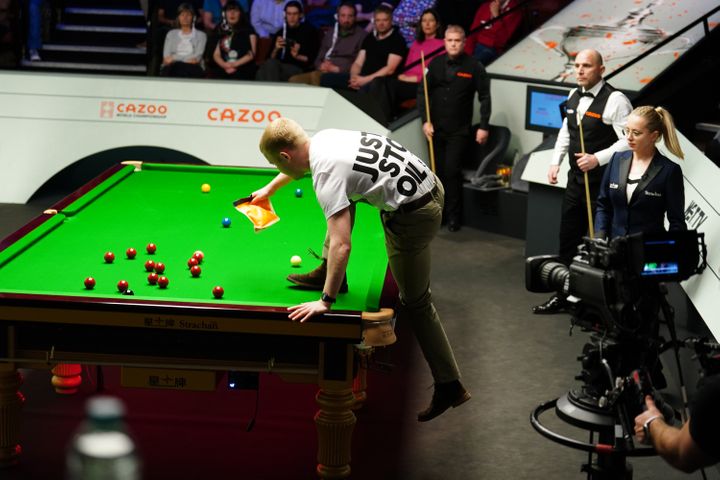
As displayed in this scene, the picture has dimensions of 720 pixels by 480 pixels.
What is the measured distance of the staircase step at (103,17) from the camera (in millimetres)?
12250

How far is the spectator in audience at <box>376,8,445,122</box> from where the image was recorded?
9742 millimetres

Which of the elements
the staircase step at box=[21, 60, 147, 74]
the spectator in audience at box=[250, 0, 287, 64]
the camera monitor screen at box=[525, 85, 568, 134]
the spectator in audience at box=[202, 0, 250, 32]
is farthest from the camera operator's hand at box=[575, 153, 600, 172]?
the staircase step at box=[21, 60, 147, 74]

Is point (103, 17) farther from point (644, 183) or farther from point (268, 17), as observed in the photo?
Answer: point (644, 183)

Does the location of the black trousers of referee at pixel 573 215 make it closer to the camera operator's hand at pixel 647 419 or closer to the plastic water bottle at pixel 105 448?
the camera operator's hand at pixel 647 419

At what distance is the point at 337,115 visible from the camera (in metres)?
9.43

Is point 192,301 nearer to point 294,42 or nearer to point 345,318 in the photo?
point 345,318

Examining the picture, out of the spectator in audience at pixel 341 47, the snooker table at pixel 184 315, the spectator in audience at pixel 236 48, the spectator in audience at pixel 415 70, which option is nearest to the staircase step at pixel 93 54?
the spectator in audience at pixel 236 48

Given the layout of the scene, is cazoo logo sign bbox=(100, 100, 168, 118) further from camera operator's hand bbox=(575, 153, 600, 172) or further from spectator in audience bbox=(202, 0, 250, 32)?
camera operator's hand bbox=(575, 153, 600, 172)

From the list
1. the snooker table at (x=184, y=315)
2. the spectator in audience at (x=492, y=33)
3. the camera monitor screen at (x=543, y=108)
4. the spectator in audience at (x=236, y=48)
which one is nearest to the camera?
the snooker table at (x=184, y=315)

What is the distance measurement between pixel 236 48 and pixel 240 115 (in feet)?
4.39

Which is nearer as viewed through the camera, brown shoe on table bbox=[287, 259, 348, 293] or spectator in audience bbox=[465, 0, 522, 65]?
brown shoe on table bbox=[287, 259, 348, 293]

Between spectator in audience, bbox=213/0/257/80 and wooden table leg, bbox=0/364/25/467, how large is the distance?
6.34m

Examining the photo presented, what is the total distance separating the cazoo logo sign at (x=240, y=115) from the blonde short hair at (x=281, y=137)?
5092 mm

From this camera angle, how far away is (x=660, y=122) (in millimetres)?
5574
